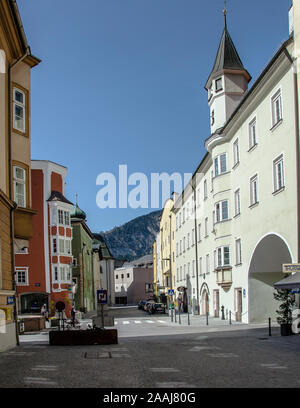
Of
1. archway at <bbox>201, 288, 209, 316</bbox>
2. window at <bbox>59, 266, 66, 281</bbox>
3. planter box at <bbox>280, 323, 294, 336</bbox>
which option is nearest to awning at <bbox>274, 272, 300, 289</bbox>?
planter box at <bbox>280, 323, 294, 336</bbox>

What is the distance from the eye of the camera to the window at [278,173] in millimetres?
24766

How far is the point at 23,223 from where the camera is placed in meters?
20.7

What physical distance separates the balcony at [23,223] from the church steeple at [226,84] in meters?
20.2

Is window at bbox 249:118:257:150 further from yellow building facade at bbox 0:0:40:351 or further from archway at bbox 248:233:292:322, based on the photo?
yellow building facade at bbox 0:0:40:351

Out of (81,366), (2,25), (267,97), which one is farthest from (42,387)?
(267,97)

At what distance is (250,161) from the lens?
29781mm

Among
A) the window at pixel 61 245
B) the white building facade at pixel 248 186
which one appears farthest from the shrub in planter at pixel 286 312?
the window at pixel 61 245

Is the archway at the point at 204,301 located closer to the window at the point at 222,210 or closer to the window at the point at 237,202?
the window at the point at 222,210

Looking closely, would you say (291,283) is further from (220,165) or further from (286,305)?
(220,165)

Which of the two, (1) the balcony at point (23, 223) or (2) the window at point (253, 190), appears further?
(2) the window at point (253, 190)

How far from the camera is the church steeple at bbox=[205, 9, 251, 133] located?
38.2 m

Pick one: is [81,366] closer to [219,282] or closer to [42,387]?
[42,387]

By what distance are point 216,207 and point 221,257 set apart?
138 inches

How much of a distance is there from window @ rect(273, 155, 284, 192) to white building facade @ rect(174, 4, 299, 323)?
0.05 metres
